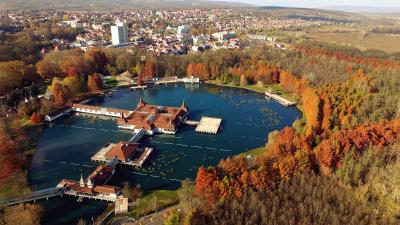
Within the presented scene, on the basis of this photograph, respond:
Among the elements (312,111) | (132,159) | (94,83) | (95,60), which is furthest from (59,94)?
(312,111)

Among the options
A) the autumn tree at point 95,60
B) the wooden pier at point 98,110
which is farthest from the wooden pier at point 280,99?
the autumn tree at point 95,60

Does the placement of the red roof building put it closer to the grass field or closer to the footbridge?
the footbridge

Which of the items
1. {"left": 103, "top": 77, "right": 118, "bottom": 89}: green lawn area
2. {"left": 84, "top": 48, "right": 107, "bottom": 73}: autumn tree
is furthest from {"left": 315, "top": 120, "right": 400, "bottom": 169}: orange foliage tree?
{"left": 84, "top": 48, "right": 107, "bottom": 73}: autumn tree

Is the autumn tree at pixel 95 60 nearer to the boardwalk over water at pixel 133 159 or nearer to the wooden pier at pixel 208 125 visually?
the wooden pier at pixel 208 125

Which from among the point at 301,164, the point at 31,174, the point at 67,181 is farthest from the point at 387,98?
the point at 31,174

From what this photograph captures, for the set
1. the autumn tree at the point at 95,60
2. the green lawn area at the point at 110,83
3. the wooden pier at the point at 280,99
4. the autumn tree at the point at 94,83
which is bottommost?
the wooden pier at the point at 280,99
